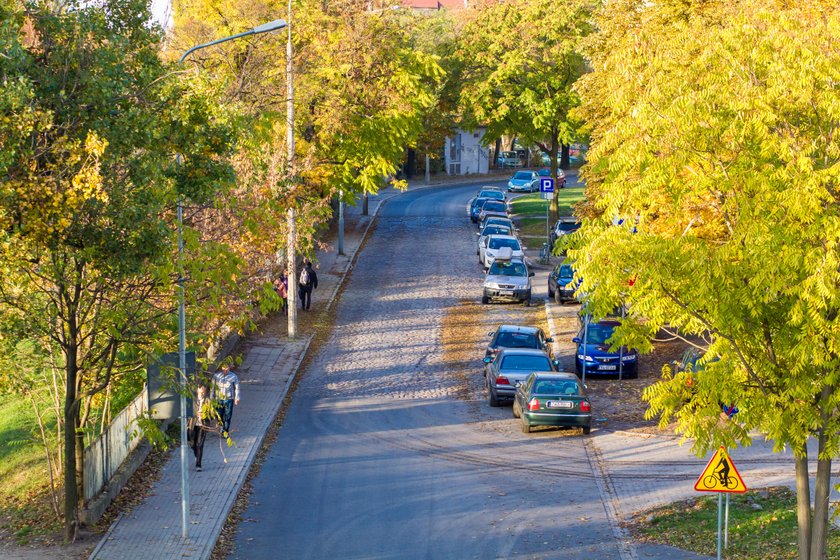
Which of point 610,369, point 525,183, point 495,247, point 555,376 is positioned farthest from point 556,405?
point 525,183

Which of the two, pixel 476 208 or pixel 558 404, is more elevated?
pixel 476 208

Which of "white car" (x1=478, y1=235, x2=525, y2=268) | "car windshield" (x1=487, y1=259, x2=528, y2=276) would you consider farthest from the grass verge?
"white car" (x1=478, y1=235, x2=525, y2=268)

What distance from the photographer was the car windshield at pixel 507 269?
130ft

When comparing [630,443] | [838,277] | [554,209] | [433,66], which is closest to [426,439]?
[630,443]

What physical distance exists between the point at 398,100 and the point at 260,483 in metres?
23.6

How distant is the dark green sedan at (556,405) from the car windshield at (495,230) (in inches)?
1014

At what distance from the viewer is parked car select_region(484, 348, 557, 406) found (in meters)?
26.3

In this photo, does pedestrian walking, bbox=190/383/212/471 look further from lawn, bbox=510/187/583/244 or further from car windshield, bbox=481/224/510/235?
lawn, bbox=510/187/583/244

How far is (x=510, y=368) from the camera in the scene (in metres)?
26.7

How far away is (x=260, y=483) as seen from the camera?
65.8 ft

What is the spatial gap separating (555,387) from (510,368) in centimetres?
283

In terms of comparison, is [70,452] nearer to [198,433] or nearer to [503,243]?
[198,433]

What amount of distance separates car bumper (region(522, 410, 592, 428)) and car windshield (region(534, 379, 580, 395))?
480 millimetres

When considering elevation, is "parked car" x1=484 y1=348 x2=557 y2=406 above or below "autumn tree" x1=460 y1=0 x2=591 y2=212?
below
